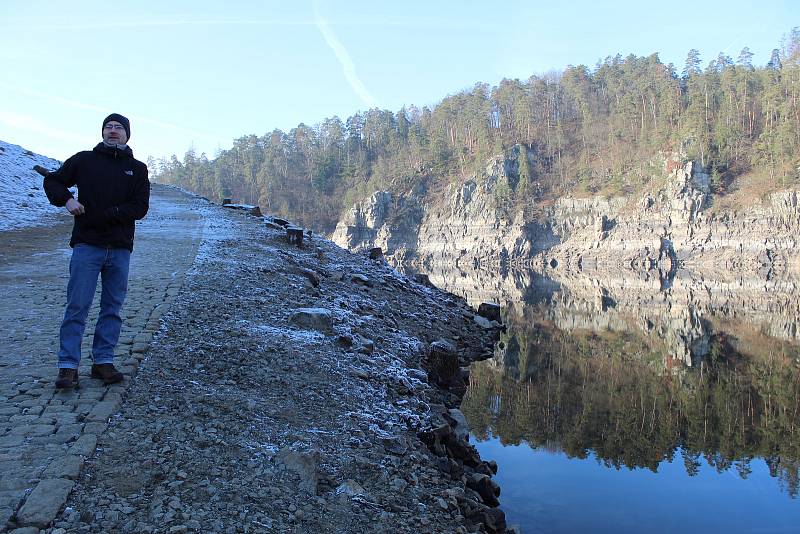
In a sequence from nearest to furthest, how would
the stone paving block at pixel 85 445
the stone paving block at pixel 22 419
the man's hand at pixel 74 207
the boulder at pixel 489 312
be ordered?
the stone paving block at pixel 85 445 < the stone paving block at pixel 22 419 < the man's hand at pixel 74 207 < the boulder at pixel 489 312

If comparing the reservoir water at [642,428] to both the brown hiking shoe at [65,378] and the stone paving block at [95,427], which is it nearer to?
the stone paving block at [95,427]

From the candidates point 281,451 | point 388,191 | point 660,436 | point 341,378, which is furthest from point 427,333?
point 388,191

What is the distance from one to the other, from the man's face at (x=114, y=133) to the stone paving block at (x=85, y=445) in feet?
8.54

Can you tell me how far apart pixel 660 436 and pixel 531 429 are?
2.13m

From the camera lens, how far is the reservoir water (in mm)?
7096

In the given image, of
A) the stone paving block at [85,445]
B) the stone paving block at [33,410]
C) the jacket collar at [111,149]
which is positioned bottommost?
the stone paving block at [33,410]

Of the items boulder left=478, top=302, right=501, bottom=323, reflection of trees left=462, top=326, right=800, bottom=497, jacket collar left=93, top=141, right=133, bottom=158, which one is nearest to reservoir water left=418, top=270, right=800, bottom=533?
reflection of trees left=462, top=326, right=800, bottom=497

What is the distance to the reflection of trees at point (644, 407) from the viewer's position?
8844 mm

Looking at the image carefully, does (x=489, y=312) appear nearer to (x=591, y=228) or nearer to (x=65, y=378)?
(x=65, y=378)

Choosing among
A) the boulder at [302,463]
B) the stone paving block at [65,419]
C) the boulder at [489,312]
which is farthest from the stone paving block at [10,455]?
the boulder at [489,312]

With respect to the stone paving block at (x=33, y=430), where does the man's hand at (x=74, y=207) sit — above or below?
above

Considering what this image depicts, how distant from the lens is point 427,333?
13062mm

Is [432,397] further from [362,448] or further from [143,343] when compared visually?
[143,343]

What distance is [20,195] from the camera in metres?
24.3
